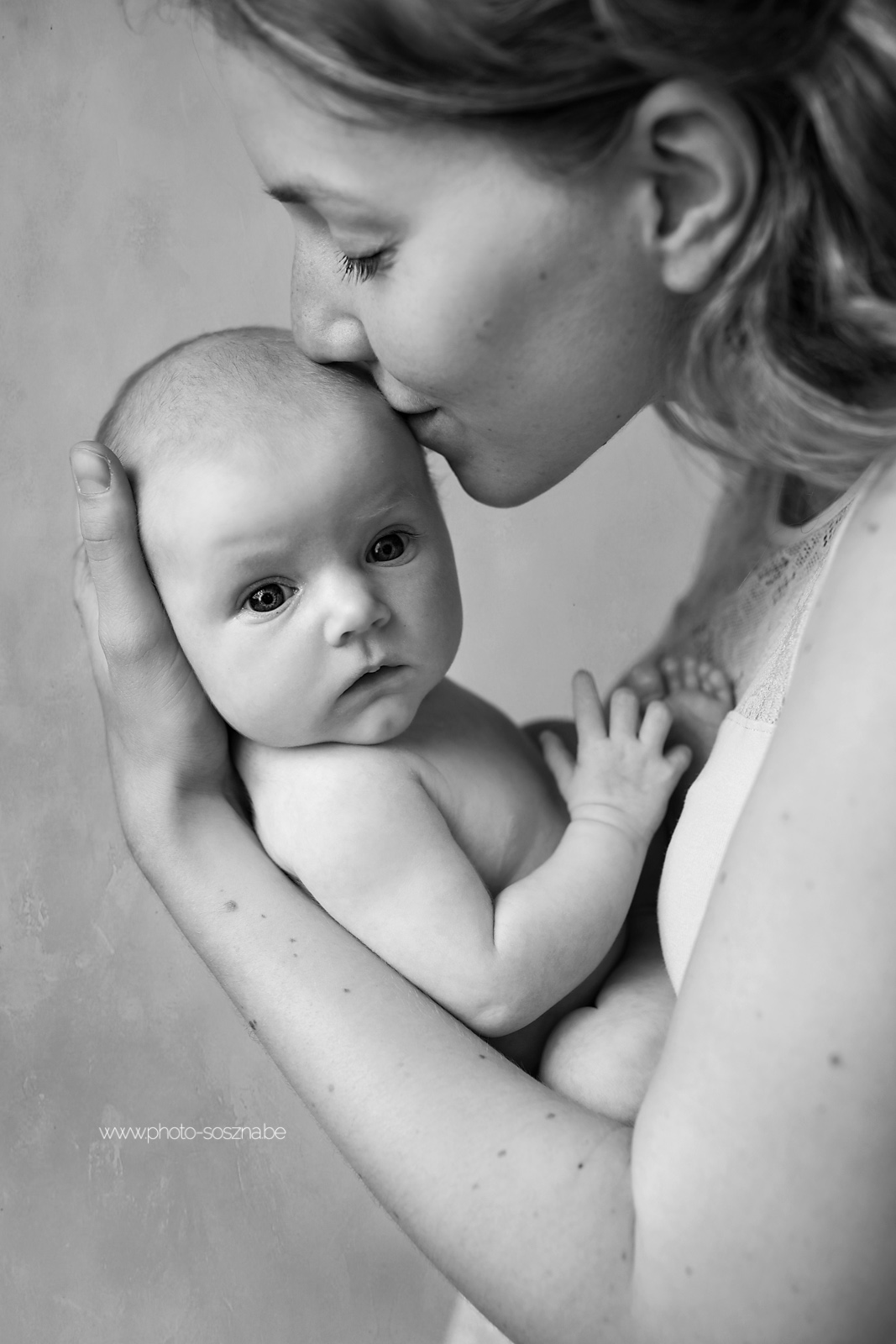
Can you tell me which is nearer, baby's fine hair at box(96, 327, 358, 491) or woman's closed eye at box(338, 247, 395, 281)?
woman's closed eye at box(338, 247, 395, 281)

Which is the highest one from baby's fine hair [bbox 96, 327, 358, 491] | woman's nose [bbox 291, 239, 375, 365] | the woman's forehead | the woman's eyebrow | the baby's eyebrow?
the woman's forehead

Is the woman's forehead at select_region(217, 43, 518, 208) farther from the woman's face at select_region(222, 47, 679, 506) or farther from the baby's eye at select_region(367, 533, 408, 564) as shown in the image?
the baby's eye at select_region(367, 533, 408, 564)

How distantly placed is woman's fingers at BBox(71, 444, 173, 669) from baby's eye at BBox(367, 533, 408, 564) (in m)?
0.16

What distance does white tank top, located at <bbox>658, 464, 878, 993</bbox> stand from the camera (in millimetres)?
933

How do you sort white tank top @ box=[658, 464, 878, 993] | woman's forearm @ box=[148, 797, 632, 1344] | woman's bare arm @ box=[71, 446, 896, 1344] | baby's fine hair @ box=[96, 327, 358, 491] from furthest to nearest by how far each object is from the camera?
baby's fine hair @ box=[96, 327, 358, 491] < white tank top @ box=[658, 464, 878, 993] < woman's forearm @ box=[148, 797, 632, 1344] < woman's bare arm @ box=[71, 446, 896, 1344]

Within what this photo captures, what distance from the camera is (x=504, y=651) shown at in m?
2.21

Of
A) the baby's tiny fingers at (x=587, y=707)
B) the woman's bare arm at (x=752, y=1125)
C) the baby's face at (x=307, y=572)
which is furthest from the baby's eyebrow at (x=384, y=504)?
the woman's bare arm at (x=752, y=1125)

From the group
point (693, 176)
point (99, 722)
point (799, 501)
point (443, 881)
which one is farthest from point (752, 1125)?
point (99, 722)

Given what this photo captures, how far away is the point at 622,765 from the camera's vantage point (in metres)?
1.15

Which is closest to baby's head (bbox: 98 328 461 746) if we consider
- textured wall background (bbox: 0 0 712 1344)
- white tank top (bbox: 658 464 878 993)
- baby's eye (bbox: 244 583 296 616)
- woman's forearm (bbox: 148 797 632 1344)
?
baby's eye (bbox: 244 583 296 616)

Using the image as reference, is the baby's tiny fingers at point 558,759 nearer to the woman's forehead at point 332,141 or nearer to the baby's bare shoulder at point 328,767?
the baby's bare shoulder at point 328,767

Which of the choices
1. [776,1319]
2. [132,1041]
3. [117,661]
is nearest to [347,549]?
[117,661]

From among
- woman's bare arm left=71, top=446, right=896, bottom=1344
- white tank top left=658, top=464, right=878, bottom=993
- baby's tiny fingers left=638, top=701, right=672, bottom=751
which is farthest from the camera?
baby's tiny fingers left=638, top=701, right=672, bottom=751

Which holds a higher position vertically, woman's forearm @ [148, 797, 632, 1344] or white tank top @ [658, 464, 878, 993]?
white tank top @ [658, 464, 878, 993]
